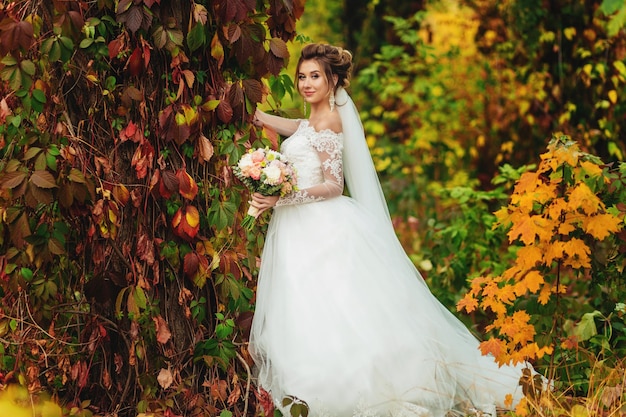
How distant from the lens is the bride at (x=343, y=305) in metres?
3.38

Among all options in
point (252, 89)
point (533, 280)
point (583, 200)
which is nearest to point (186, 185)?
point (252, 89)

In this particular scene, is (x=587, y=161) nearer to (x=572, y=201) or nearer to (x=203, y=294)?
(x=572, y=201)

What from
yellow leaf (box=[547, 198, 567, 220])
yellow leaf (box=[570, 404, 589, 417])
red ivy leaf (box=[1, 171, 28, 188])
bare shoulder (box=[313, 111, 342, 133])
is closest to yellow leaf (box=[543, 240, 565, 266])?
yellow leaf (box=[547, 198, 567, 220])

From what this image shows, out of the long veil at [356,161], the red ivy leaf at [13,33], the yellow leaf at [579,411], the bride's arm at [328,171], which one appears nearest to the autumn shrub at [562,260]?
the yellow leaf at [579,411]

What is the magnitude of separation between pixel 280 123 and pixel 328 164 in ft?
1.17

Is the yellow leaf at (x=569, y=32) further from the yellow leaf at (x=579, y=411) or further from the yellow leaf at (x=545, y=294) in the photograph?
the yellow leaf at (x=579, y=411)

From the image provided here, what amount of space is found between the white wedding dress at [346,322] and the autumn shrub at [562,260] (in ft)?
0.96

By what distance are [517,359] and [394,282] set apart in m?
0.72

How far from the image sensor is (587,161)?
3.45 m

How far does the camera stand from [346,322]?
136 inches

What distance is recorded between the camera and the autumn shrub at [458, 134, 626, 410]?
10.8 ft

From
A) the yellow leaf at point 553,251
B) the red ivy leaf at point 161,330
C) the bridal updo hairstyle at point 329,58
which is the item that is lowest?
the red ivy leaf at point 161,330

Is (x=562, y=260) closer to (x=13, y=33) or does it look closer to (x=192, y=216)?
(x=192, y=216)

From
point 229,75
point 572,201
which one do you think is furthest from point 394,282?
point 229,75
